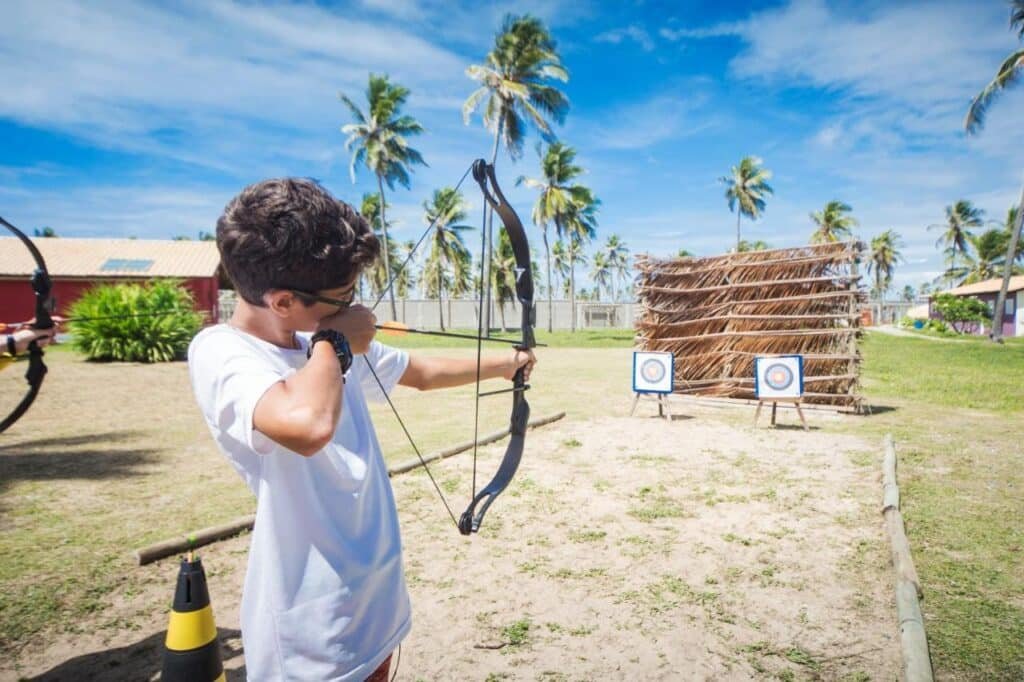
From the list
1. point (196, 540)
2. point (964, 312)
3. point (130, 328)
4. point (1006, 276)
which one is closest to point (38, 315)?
point (196, 540)

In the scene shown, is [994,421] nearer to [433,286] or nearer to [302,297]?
[302,297]

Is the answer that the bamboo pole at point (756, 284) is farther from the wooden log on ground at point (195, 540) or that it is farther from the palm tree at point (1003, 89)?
the palm tree at point (1003, 89)

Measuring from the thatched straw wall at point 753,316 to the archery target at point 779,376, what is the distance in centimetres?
117

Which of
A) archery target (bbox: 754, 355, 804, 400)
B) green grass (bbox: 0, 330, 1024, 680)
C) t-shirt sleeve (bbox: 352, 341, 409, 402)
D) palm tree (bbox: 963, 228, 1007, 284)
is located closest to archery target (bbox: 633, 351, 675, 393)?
green grass (bbox: 0, 330, 1024, 680)

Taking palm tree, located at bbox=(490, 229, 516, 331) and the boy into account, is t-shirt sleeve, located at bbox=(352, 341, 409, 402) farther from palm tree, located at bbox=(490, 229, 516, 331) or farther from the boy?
palm tree, located at bbox=(490, 229, 516, 331)

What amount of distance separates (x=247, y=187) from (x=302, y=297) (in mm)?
226

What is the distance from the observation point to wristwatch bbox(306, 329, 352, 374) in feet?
3.70

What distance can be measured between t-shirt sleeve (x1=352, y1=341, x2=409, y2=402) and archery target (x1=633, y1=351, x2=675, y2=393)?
7.28 meters

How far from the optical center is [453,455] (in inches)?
235

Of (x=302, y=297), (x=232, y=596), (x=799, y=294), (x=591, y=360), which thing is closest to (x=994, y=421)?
(x=799, y=294)

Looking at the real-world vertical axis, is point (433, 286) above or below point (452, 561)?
above

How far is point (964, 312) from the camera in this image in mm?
33906

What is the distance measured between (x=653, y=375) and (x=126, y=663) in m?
7.33

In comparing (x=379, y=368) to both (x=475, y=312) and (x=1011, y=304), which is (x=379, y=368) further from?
(x=1011, y=304)
